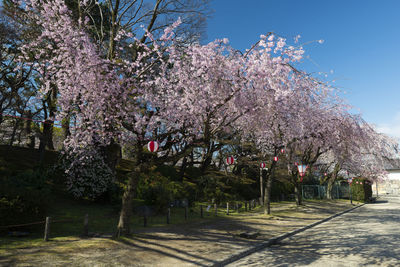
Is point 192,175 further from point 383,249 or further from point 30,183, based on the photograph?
point 383,249

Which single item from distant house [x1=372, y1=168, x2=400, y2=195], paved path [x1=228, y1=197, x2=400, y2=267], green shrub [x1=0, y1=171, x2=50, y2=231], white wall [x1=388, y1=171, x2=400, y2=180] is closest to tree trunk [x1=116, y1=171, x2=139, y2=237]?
green shrub [x1=0, y1=171, x2=50, y2=231]

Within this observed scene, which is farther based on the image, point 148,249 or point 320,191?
point 320,191

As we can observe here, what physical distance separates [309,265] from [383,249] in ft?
11.2

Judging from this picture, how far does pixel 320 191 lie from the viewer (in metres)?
36.4

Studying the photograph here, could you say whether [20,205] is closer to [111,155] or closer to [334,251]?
[111,155]

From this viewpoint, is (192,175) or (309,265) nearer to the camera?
(309,265)

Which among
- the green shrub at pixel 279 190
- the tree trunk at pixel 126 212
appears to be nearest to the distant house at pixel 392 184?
the green shrub at pixel 279 190

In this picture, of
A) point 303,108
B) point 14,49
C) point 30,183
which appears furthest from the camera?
point 14,49

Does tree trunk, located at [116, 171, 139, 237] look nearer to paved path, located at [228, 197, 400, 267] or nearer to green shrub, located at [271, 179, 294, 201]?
paved path, located at [228, 197, 400, 267]

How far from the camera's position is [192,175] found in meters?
31.9

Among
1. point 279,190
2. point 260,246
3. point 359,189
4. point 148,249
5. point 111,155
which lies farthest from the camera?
point 359,189

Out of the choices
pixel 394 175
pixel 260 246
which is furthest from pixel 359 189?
pixel 394 175

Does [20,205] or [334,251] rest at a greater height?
[20,205]

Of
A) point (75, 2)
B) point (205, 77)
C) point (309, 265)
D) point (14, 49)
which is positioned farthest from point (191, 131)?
point (14, 49)
